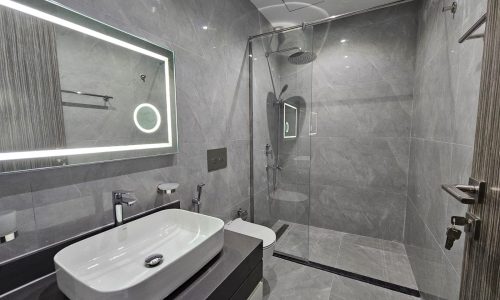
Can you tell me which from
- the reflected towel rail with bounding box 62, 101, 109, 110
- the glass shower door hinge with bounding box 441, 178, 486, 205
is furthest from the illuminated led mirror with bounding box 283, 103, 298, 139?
the reflected towel rail with bounding box 62, 101, 109, 110

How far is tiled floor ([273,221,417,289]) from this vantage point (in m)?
1.94

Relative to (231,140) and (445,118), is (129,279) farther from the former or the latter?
(445,118)

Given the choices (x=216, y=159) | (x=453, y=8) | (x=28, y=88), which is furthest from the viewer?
(x=216, y=159)

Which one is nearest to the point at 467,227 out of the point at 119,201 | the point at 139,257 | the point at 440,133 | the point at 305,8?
the point at 440,133

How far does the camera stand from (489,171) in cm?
64

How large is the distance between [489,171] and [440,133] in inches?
35.3

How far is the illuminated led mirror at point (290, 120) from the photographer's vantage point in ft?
7.68

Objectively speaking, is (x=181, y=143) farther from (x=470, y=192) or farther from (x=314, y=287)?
(x=314, y=287)

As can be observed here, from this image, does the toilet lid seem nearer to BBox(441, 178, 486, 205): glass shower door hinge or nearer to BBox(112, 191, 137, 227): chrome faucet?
BBox(112, 191, 137, 227): chrome faucet

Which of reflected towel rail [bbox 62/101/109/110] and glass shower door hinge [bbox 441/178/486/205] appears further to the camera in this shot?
reflected towel rail [bbox 62/101/109/110]

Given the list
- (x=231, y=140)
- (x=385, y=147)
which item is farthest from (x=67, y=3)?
(x=385, y=147)

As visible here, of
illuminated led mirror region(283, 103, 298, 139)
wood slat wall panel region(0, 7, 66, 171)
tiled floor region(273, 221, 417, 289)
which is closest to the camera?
wood slat wall panel region(0, 7, 66, 171)

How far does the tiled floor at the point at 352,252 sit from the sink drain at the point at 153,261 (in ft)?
5.65

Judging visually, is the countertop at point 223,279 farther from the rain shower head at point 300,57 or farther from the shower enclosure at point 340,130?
the rain shower head at point 300,57
